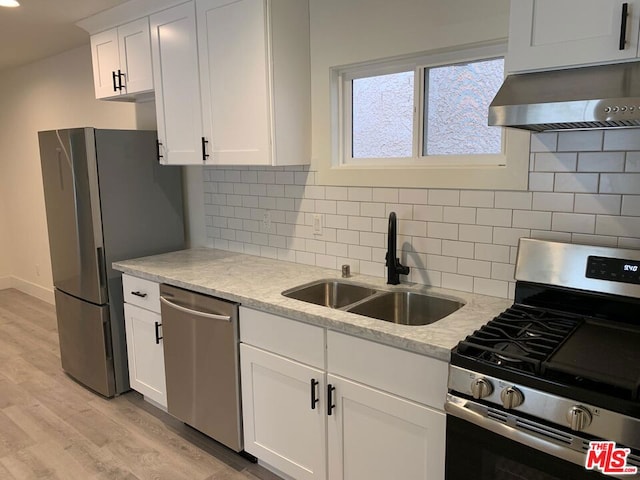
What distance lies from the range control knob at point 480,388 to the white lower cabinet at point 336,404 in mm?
159

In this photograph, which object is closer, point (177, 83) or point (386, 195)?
point (386, 195)

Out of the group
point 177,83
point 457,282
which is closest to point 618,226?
point 457,282

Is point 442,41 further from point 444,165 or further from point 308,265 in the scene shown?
point 308,265

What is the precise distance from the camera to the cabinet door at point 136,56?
287 centimetres

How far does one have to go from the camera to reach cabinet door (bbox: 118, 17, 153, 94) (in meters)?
2.87

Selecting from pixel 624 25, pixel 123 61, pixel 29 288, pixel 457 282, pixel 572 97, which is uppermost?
pixel 123 61

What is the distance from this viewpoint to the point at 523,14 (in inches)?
59.9

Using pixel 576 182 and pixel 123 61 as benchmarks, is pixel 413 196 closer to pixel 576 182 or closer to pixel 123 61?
pixel 576 182

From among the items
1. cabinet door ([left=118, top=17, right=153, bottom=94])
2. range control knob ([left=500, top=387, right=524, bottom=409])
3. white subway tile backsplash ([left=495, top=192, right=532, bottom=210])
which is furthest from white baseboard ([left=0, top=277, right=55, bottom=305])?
range control knob ([left=500, top=387, right=524, bottom=409])

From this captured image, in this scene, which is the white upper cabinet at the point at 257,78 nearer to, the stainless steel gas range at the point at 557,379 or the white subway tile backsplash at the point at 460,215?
the white subway tile backsplash at the point at 460,215

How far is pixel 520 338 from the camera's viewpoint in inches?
59.6

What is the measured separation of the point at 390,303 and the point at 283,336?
1.74ft

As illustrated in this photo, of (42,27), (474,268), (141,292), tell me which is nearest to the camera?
(474,268)

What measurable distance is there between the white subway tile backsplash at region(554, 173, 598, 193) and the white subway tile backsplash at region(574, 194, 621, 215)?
0.03 m
